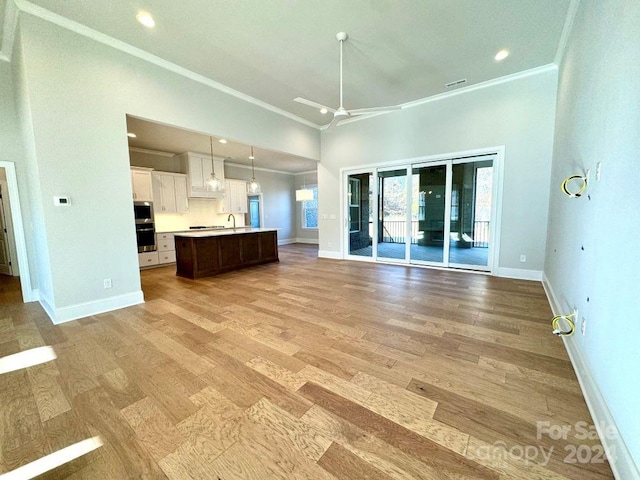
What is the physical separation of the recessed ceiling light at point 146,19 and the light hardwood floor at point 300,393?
349 centimetres

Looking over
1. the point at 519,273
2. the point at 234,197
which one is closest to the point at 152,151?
the point at 234,197

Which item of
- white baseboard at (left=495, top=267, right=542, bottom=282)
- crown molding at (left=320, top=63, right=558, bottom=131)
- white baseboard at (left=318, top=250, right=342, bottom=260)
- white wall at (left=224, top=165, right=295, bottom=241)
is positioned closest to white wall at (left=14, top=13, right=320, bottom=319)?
crown molding at (left=320, top=63, right=558, bottom=131)

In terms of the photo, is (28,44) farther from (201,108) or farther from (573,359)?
(573,359)

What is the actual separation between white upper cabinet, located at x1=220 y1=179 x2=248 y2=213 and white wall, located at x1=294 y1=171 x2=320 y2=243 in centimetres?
256

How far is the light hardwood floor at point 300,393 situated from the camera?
1.24m

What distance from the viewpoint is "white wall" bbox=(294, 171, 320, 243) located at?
10.3 metres

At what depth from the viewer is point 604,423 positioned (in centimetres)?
133

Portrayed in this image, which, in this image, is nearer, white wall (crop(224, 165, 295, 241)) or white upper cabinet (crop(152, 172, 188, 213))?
white upper cabinet (crop(152, 172, 188, 213))

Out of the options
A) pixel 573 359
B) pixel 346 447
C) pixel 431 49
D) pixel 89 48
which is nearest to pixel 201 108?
pixel 89 48

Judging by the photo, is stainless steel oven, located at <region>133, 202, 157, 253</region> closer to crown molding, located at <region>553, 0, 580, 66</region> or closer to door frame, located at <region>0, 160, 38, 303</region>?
door frame, located at <region>0, 160, 38, 303</region>

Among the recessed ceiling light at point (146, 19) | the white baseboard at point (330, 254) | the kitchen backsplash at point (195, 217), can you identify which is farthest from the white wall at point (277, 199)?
the recessed ceiling light at point (146, 19)

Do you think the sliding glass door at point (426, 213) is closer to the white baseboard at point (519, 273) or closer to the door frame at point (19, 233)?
the white baseboard at point (519, 273)

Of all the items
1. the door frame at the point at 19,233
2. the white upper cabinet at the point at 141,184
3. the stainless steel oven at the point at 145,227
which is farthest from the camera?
the stainless steel oven at the point at 145,227

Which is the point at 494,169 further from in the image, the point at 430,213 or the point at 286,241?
the point at 286,241
